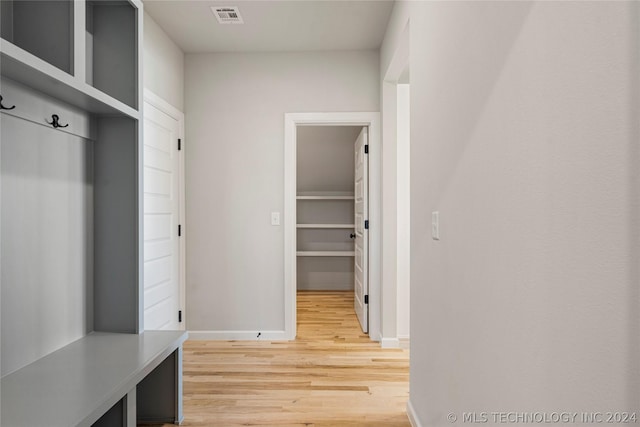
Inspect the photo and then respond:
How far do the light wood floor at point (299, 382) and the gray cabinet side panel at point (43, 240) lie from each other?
2.88 ft

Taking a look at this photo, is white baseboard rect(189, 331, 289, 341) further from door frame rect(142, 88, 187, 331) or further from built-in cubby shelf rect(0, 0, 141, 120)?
built-in cubby shelf rect(0, 0, 141, 120)

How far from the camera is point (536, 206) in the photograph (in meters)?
0.94

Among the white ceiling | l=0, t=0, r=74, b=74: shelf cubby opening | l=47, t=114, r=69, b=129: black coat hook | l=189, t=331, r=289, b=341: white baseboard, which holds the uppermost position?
the white ceiling

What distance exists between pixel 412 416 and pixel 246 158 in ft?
7.94

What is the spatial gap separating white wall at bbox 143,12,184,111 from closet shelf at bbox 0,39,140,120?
3.65 feet

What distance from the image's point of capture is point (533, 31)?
0.95 metres

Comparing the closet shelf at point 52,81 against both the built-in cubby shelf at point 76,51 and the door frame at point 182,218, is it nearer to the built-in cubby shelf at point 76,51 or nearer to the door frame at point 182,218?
the built-in cubby shelf at point 76,51

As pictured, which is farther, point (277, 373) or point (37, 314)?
point (277, 373)

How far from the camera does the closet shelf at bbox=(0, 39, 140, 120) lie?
1.31 m

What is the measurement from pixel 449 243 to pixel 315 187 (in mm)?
4715

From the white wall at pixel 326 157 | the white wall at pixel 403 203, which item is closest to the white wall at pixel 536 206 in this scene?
the white wall at pixel 403 203

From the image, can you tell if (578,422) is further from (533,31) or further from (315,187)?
(315,187)

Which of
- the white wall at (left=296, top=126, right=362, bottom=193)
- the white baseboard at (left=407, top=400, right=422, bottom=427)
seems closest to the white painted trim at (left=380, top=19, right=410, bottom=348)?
the white baseboard at (left=407, top=400, right=422, bottom=427)

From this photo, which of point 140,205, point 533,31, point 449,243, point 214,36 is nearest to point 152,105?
point 214,36
